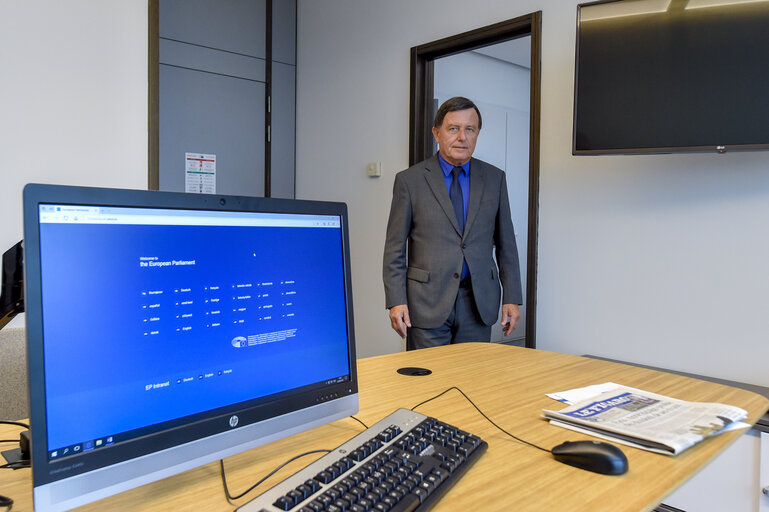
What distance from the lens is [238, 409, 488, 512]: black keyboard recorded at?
2.36ft

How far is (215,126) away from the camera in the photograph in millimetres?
4152

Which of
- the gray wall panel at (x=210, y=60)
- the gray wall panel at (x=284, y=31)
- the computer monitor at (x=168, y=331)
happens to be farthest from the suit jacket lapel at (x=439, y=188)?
the gray wall panel at (x=284, y=31)

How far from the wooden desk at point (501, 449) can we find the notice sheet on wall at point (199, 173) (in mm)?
2887

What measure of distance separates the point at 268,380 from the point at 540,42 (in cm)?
259

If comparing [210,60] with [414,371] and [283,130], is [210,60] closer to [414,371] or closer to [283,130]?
[283,130]

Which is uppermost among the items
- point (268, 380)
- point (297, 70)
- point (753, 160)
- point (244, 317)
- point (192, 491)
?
point (297, 70)

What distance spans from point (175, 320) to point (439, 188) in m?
1.99

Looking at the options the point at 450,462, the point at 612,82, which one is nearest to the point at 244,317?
the point at 450,462

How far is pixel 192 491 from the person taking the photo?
826 mm

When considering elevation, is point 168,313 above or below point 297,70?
below

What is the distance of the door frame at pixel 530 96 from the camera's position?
9.70 feet

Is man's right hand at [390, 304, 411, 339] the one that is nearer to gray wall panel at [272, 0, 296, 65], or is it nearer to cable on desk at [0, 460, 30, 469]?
cable on desk at [0, 460, 30, 469]

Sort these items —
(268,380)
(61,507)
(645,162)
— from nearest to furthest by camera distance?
(61,507) < (268,380) < (645,162)

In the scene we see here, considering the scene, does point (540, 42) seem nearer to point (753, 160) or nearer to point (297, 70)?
point (753, 160)
